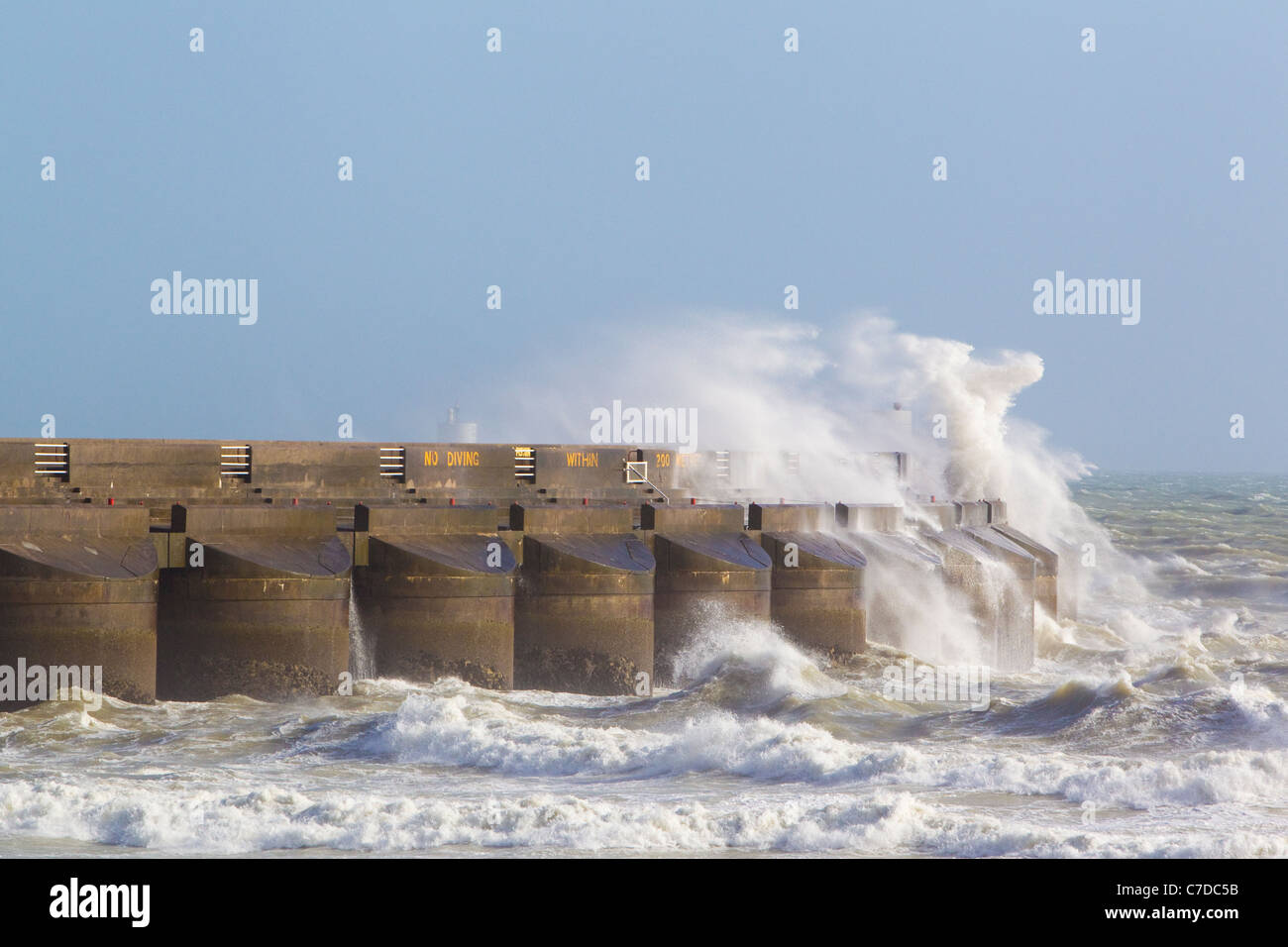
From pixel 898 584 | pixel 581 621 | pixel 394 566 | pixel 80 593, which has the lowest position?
pixel 581 621

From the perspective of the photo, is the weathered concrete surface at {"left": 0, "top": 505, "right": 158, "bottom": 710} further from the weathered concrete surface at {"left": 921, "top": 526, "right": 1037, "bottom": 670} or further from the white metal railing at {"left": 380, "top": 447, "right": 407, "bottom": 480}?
the weathered concrete surface at {"left": 921, "top": 526, "right": 1037, "bottom": 670}

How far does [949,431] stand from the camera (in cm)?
4003

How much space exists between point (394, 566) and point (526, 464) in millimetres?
5070

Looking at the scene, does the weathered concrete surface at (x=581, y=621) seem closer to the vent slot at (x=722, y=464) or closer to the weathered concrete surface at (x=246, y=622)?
the weathered concrete surface at (x=246, y=622)

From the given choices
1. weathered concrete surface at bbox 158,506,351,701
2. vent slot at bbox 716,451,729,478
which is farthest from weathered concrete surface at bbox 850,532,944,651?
weathered concrete surface at bbox 158,506,351,701

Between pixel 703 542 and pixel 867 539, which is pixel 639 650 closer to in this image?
pixel 703 542

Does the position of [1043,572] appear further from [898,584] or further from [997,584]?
[898,584]

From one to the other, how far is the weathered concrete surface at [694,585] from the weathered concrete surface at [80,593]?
7.26 m

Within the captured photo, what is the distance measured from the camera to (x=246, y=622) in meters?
20.3

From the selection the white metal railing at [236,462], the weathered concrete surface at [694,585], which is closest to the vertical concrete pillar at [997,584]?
the weathered concrete surface at [694,585]

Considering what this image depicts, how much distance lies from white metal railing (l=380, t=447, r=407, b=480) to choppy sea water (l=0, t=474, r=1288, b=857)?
4.45m

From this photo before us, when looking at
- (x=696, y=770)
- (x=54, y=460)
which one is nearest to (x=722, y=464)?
(x=54, y=460)

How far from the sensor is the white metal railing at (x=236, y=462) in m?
23.5
